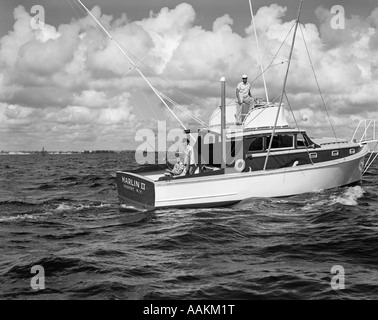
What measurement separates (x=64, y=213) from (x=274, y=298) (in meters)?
10.9

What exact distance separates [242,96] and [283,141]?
281 cm

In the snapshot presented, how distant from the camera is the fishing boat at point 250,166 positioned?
51.6 ft

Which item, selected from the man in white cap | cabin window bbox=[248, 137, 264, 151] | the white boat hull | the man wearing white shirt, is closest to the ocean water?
the white boat hull

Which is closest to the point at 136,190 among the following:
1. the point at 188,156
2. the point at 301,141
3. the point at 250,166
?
the point at 188,156

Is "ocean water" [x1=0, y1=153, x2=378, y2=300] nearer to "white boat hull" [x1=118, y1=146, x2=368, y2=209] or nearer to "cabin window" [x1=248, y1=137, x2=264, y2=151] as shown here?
"white boat hull" [x1=118, y1=146, x2=368, y2=209]

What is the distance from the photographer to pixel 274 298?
7.32 m

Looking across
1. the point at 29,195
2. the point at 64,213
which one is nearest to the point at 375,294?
the point at 64,213

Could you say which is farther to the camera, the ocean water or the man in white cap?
the man in white cap

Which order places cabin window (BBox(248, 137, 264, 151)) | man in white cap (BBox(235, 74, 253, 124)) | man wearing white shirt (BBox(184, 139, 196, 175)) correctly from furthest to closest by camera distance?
1. man in white cap (BBox(235, 74, 253, 124))
2. cabin window (BBox(248, 137, 264, 151))
3. man wearing white shirt (BBox(184, 139, 196, 175))

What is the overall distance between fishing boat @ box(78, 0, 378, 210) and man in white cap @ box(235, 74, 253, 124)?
204 millimetres

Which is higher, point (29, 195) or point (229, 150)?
point (229, 150)

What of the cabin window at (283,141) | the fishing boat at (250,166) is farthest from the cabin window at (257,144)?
the cabin window at (283,141)

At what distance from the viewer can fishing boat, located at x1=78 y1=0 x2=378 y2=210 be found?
15.7 m
